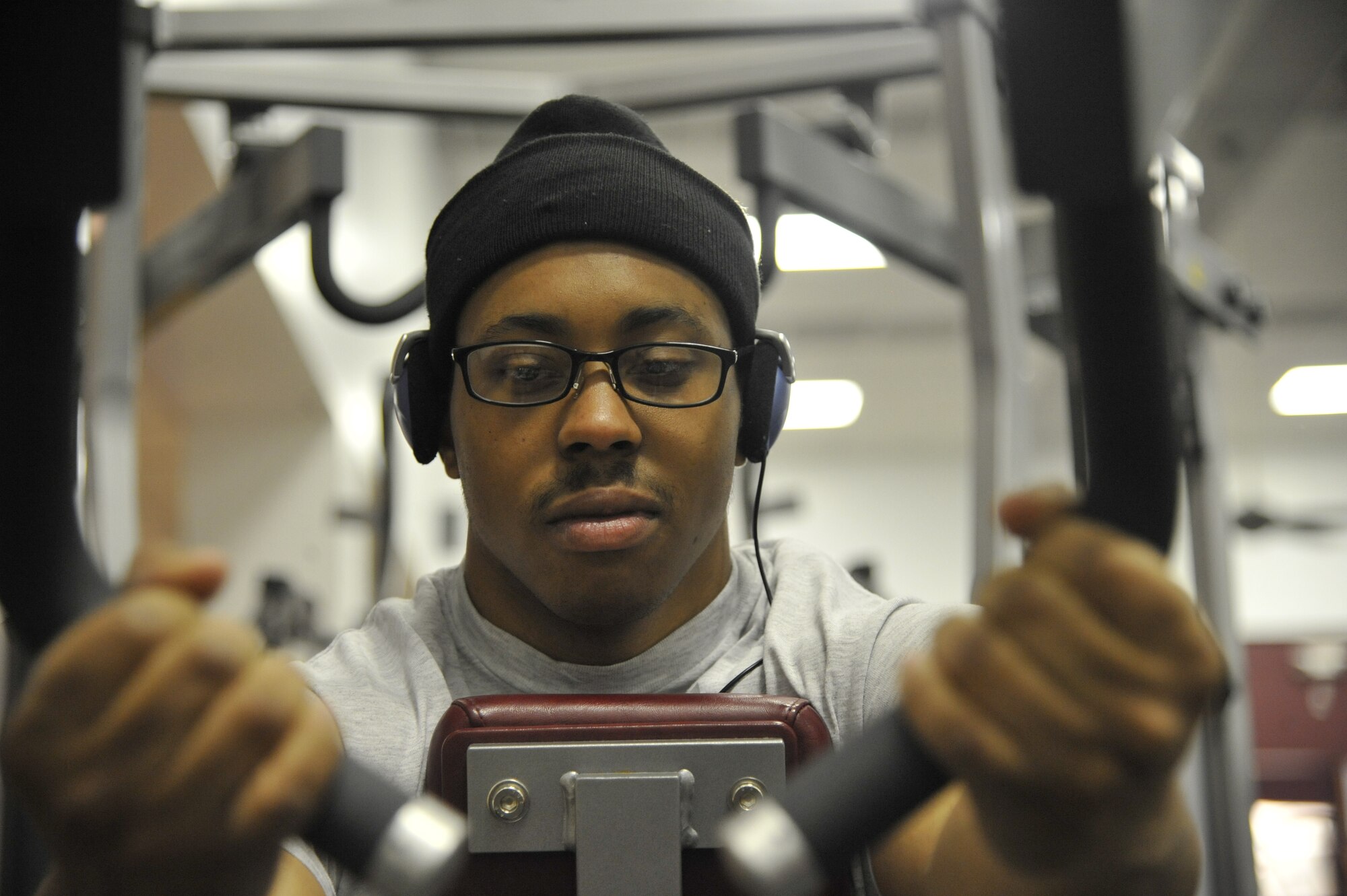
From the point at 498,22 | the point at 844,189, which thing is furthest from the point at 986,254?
the point at 498,22

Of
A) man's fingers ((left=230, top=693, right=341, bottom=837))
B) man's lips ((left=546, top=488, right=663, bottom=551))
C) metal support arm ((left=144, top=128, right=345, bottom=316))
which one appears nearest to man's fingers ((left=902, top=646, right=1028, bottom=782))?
man's fingers ((left=230, top=693, right=341, bottom=837))

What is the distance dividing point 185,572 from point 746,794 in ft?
1.42

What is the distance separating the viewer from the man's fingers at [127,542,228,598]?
1.38 feet

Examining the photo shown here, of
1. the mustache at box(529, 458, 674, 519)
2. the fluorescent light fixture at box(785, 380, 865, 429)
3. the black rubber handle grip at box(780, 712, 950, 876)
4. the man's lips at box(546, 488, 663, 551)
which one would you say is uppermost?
the fluorescent light fixture at box(785, 380, 865, 429)

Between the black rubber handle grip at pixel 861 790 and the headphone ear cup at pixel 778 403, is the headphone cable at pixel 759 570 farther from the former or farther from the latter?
the black rubber handle grip at pixel 861 790

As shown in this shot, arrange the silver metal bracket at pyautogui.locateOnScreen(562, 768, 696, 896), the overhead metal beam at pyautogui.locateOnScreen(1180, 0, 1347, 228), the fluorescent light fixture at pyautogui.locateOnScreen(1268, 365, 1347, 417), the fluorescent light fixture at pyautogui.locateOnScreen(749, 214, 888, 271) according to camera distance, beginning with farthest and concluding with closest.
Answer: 1. the fluorescent light fixture at pyautogui.locateOnScreen(1268, 365, 1347, 417)
2. the fluorescent light fixture at pyautogui.locateOnScreen(749, 214, 888, 271)
3. the overhead metal beam at pyautogui.locateOnScreen(1180, 0, 1347, 228)
4. the silver metal bracket at pyautogui.locateOnScreen(562, 768, 696, 896)

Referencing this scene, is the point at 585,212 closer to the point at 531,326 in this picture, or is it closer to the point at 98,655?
the point at 531,326

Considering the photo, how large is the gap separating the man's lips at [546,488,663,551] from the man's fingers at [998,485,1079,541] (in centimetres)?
49

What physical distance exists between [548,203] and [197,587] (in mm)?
633

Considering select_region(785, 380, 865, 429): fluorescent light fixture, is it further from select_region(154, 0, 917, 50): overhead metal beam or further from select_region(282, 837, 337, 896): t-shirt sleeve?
select_region(282, 837, 337, 896): t-shirt sleeve

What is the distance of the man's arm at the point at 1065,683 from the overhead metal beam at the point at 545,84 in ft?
4.85

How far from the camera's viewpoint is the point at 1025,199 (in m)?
0.40

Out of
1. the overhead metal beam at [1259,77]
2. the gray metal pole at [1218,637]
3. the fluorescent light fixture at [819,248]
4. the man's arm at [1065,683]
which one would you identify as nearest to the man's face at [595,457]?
the man's arm at [1065,683]

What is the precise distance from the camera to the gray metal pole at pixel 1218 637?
1.54 meters
